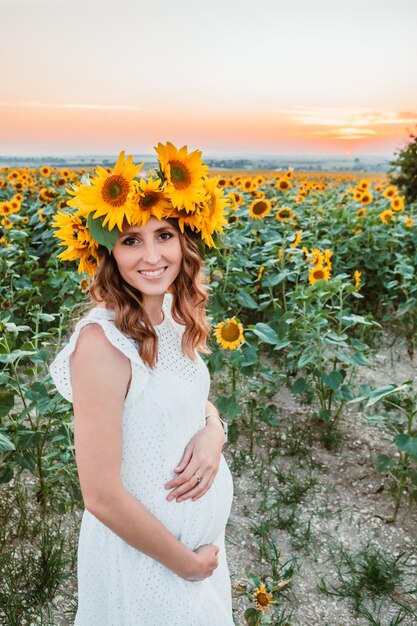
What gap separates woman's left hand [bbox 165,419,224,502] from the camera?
1417mm

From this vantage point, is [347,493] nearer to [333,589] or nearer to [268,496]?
[268,496]

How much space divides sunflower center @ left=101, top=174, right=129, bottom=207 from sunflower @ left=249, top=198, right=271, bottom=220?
124 inches

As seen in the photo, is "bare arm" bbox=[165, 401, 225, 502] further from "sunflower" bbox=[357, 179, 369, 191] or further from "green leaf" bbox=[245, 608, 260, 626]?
"sunflower" bbox=[357, 179, 369, 191]

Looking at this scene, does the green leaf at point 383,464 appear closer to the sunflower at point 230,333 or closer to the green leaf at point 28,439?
the sunflower at point 230,333

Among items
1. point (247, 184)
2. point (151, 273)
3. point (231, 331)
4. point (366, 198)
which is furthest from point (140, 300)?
point (366, 198)

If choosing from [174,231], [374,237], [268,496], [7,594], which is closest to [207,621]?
[174,231]

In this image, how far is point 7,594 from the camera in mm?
2113

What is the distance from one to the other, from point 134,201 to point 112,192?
0.05m

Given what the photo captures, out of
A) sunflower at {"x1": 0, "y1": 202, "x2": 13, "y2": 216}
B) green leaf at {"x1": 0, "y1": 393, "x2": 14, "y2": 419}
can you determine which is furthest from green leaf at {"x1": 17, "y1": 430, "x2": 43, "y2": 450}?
sunflower at {"x1": 0, "y1": 202, "x2": 13, "y2": 216}

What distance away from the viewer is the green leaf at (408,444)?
2381 mm

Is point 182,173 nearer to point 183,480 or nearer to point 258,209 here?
point 183,480

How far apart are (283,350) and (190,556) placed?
2684 millimetres

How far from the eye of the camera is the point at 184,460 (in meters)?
1.45

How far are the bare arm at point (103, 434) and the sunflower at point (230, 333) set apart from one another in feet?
4.68
